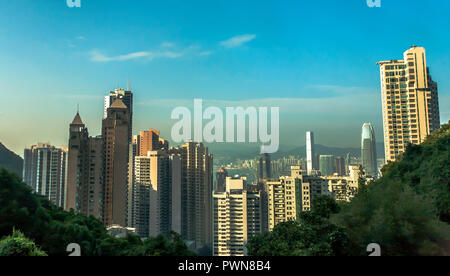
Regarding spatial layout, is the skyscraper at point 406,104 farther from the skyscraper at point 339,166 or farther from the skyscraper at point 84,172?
the skyscraper at point 84,172

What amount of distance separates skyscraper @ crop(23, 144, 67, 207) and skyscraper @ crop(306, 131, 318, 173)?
706 cm

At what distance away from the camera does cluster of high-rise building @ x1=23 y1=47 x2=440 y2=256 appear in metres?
7.57

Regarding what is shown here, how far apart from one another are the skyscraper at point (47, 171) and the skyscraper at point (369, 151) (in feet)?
27.8

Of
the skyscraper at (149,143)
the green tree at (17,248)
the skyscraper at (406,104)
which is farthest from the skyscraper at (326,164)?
the green tree at (17,248)

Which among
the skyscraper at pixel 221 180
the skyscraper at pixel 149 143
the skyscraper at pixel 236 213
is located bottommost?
the skyscraper at pixel 236 213

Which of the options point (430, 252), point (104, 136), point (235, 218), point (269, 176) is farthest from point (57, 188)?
point (430, 252)

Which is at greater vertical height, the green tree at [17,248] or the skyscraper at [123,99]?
the skyscraper at [123,99]

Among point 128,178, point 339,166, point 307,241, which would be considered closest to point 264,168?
point 339,166

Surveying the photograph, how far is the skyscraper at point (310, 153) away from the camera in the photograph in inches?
245

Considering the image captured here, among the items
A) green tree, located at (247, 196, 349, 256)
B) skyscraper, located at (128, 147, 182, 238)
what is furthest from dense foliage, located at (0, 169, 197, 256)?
skyscraper, located at (128, 147, 182, 238)

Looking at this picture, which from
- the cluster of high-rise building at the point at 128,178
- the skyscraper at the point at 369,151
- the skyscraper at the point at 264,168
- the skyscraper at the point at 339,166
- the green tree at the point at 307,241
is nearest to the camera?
the green tree at the point at 307,241

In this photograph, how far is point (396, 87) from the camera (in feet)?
37.2

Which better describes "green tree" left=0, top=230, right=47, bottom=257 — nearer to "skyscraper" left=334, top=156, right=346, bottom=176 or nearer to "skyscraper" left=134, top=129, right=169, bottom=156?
"skyscraper" left=334, top=156, right=346, bottom=176
